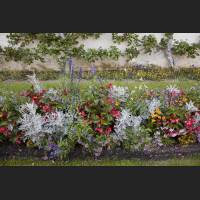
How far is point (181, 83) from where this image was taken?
11.0 m

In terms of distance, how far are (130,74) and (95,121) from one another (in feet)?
14.6

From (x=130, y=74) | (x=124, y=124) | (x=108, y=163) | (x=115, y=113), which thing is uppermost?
(x=115, y=113)

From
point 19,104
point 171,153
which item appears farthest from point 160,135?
point 19,104

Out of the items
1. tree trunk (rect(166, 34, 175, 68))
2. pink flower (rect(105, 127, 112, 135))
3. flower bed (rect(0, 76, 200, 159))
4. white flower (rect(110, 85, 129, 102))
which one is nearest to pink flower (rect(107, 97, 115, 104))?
flower bed (rect(0, 76, 200, 159))

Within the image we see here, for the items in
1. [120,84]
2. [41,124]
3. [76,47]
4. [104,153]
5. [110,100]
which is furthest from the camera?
[76,47]

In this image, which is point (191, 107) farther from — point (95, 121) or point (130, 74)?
point (130, 74)

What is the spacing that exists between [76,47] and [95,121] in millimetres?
5091

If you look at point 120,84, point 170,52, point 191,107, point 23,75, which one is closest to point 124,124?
point 191,107

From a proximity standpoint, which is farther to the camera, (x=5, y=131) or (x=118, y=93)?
(x=118, y=93)

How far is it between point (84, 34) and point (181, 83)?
8.77ft

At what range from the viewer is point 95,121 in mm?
7305

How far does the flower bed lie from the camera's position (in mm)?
7172

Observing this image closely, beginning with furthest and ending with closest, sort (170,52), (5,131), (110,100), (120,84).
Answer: (170,52), (120,84), (110,100), (5,131)

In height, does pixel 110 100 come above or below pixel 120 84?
above
